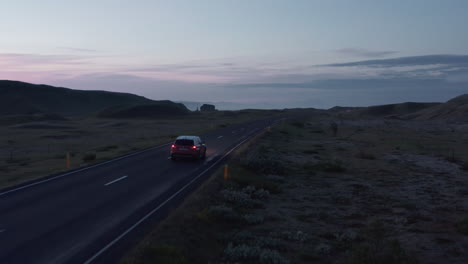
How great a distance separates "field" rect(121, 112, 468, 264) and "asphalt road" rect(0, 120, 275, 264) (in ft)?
3.47

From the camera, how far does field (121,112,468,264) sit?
9.74 meters

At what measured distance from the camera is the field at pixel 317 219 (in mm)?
9742

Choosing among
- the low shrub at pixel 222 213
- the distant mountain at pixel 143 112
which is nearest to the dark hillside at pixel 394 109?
the distant mountain at pixel 143 112

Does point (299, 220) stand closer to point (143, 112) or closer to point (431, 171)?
point (431, 171)

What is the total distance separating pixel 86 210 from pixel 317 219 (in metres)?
7.08

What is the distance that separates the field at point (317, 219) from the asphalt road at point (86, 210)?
41.6 inches

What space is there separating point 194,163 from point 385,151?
59.6 feet

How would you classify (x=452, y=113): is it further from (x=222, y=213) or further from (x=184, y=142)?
(x=222, y=213)

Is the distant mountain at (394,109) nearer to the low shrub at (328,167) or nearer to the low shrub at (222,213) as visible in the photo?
the low shrub at (328,167)

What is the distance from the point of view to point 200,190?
16.7m

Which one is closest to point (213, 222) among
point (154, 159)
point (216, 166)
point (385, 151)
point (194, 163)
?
point (216, 166)

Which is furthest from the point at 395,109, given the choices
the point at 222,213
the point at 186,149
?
the point at 222,213

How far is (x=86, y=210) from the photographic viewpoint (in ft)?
46.3

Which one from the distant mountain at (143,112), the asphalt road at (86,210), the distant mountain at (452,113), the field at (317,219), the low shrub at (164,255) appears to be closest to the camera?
the low shrub at (164,255)
